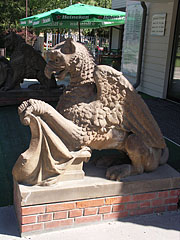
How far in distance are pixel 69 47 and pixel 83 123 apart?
69 cm

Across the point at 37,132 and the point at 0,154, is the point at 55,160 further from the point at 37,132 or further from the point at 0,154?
the point at 0,154

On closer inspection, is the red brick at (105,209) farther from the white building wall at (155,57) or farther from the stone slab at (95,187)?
the white building wall at (155,57)

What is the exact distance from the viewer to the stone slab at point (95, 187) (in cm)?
237

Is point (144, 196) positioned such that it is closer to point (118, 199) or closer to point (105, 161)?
point (118, 199)

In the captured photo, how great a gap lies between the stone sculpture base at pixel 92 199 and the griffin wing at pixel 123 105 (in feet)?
1.39

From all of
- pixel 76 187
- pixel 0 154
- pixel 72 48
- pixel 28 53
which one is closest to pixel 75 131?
pixel 76 187

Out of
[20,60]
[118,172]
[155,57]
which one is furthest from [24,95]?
[118,172]

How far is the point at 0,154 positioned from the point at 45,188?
2.20 metres

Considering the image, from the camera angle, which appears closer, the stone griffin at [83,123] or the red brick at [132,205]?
the stone griffin at [83,123]

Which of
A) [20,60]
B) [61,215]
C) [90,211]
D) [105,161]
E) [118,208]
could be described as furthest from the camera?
[20,60]

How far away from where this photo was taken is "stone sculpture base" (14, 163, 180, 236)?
239cm

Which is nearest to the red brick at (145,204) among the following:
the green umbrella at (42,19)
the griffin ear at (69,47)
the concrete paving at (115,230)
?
the concrete paving at (115,230)

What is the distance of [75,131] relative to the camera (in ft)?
8.35

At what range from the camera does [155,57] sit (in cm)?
934
